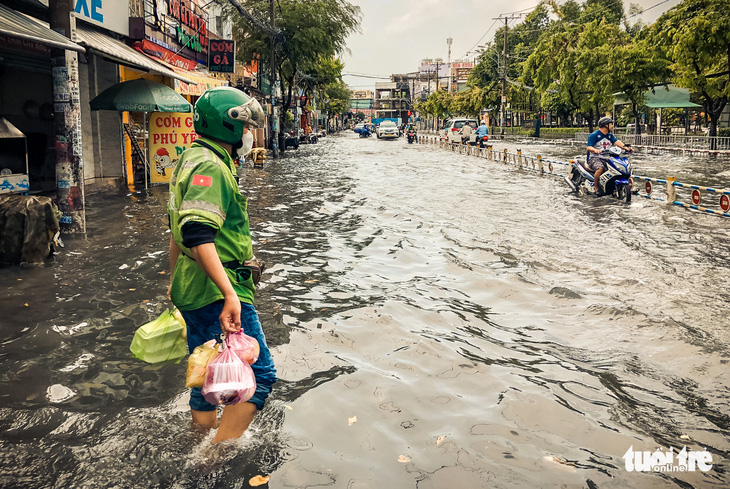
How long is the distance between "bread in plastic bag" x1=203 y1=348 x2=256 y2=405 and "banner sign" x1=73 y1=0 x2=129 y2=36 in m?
12.7

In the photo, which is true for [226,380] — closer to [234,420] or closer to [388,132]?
[234,420]

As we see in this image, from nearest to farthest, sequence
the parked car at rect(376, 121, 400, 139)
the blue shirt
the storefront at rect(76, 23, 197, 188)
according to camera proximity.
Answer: the blue shirt < the storefront at rect(76, 23, 197, 188) < the parked car at rect(376, 121, 400, 139)

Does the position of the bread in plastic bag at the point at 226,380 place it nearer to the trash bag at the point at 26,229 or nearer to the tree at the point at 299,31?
the trash bag at the point at 26,229

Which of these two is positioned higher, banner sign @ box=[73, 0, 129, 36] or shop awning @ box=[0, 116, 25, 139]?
banner sign @ box=[73, 0, 129, 36]

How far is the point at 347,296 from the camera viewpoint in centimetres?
670

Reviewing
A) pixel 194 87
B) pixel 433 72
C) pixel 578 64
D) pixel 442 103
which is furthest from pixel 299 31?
pixel 433 72

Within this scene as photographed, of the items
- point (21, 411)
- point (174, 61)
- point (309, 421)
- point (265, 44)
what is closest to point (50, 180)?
point (174, 61)

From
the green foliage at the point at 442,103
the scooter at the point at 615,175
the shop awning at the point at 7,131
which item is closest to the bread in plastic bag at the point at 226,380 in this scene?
the shop awning at the point at 7,131

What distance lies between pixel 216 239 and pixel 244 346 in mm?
540

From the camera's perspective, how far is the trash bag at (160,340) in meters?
3.25

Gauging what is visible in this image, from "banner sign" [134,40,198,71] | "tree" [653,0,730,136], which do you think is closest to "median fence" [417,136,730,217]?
"tree" [653,0,730,136]

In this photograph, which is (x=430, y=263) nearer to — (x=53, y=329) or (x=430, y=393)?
(x=430, y=393)

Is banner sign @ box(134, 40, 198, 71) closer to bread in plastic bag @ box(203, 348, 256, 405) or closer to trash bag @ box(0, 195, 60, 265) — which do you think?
trash bag @ box(0, 195, 60, 265)

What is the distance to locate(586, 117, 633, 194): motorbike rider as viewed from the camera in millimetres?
14156
